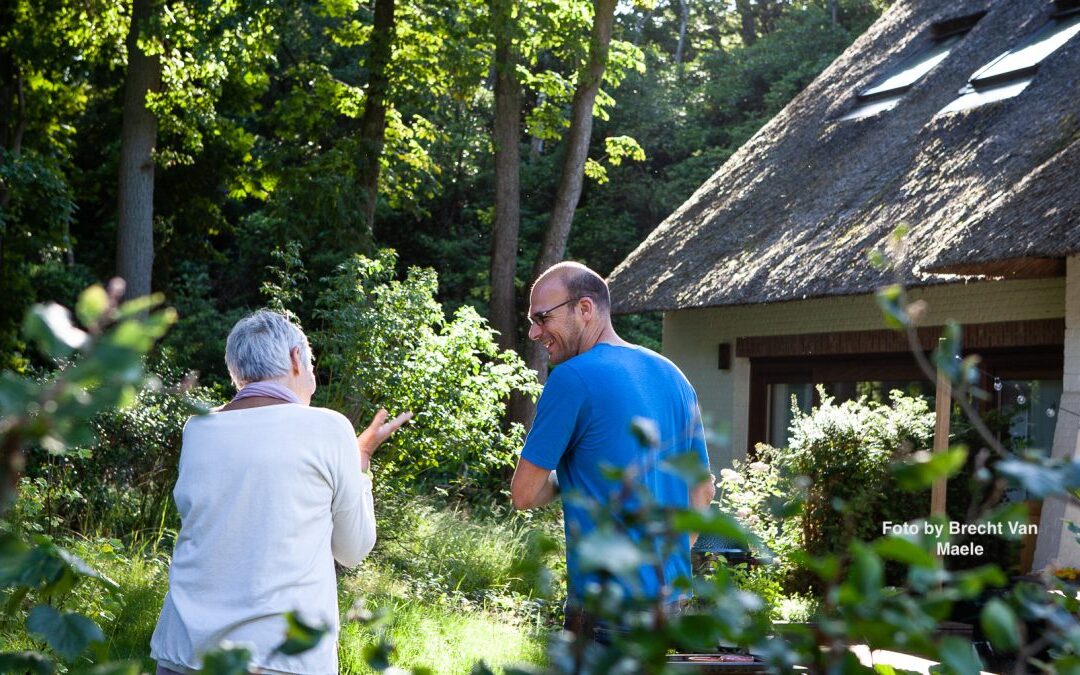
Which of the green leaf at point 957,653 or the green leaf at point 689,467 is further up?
the green leaf at point 689,467

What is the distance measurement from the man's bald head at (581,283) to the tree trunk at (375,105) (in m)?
11.7

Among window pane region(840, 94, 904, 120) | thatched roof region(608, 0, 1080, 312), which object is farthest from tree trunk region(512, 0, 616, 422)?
window pane region(840, 94, 904, 120)

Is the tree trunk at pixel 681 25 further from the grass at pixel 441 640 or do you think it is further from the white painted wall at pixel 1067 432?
the grass at pixel 441 640

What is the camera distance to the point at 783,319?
11.4m

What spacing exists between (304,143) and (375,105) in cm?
222

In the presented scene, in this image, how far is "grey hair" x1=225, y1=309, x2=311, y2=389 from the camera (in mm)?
3061

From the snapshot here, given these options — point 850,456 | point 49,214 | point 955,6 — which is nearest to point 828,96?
A: point 955,6

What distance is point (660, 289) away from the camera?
1180cm

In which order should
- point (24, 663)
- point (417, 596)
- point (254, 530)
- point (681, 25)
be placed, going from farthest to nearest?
point (681, 25)
point (417, 596)
point (254, 530)
point (24, 663)

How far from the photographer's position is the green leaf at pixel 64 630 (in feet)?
4.17

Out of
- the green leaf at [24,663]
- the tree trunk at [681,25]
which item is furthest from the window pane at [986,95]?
the tree trunk at [681,25]

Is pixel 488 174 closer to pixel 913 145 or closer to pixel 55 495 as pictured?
pixel 913 145

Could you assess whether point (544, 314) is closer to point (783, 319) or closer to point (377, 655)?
point (377, 655)

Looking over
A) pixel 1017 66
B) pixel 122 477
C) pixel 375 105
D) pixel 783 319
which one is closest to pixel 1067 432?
pixel 1017 66
